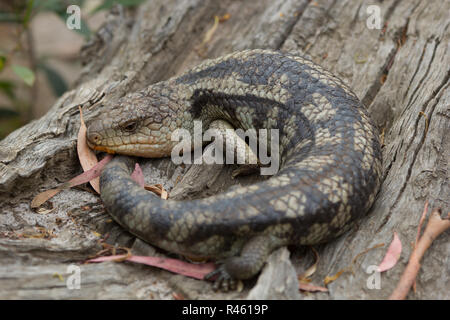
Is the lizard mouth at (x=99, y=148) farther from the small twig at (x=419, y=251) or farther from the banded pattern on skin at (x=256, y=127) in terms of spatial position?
the small twig at (x=419, y=251)

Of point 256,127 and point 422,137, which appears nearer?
point 422,137

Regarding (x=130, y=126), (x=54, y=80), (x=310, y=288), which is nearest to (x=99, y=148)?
(x=130, y=126)

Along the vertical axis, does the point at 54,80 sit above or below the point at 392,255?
above

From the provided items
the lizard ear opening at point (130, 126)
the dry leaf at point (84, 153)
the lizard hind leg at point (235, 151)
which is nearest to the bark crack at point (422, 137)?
the lizard hind leg at point (235, 151)

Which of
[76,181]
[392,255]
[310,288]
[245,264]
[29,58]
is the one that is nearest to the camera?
A: [245,264]

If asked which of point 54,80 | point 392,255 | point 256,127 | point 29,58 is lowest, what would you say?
point 392,255

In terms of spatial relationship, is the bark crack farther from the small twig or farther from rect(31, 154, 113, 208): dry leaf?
rect(31, 154, 113, 208): dry leaf

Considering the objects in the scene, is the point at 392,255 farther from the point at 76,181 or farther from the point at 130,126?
the point at 76,181
